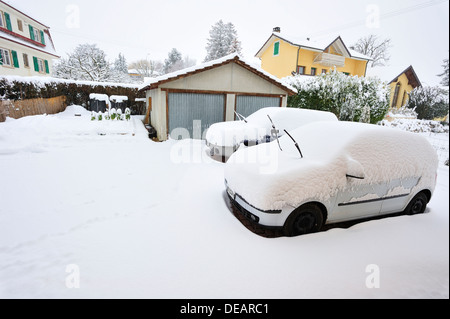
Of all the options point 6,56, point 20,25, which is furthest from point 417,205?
point 6,56

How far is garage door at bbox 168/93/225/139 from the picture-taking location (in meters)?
9.48

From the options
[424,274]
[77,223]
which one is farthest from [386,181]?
[77,223]

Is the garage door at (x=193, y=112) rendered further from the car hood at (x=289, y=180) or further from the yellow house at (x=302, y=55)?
the yellow house at (x=302, y=55)

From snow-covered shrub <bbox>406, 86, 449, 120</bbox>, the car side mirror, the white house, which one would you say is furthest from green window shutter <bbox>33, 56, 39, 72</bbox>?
snow-covered shrub <bbox>406, 86, 449, 120</bbox>

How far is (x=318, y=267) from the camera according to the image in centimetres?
254

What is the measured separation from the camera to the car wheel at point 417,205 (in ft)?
12.2

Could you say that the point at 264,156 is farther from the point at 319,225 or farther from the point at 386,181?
the point at 386,181

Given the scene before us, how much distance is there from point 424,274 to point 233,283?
189cm

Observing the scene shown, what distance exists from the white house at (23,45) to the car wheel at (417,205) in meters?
15.5

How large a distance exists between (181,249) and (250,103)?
361 inches

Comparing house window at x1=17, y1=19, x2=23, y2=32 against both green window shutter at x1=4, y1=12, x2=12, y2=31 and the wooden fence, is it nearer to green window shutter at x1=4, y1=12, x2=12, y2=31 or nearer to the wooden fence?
green window shutter at x1=4, y1=12, x2=12, y2=31

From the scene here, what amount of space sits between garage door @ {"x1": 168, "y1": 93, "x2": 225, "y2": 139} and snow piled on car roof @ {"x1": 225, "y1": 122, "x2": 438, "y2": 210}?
6.32 m

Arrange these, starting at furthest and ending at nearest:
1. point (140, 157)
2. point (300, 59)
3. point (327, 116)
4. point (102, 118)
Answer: point (300, 59) < point (102, 118) < point (327, 116) < point (140, 157)

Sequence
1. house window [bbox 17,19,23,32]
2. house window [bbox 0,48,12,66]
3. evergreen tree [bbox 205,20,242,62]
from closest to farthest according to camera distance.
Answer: house window [bbox 17,19,23,32]
house window [bbox 0,48,12,66]
evergreen tree [bbox 205,20,242,62]
